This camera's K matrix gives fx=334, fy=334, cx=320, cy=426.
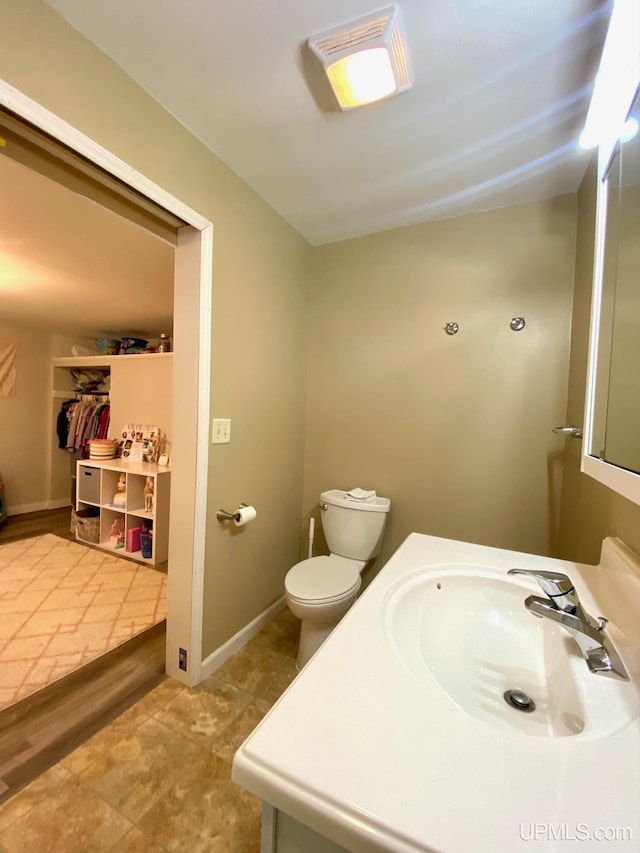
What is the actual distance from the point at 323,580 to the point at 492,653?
33.9 inches

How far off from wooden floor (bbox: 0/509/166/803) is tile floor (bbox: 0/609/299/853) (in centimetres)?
6

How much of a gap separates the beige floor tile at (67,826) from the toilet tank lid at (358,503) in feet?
4.43

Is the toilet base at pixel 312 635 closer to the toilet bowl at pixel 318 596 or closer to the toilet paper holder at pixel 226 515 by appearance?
the toilet bowl at pixel 318 596

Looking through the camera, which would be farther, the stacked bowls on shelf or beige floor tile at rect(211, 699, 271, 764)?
the stacked bowls on shelf

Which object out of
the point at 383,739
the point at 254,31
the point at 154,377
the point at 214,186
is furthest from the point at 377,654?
the point at 154,377

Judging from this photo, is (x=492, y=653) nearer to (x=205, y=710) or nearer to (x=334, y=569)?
(x=334, y=569)

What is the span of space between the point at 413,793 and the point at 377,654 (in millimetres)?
224

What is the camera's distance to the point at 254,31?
97 centimetres

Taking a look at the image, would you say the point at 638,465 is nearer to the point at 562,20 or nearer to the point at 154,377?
the point at 562,20

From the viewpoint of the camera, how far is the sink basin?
23.8 inches

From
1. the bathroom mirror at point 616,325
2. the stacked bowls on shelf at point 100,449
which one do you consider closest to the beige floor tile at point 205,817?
the bathroom mirror at point 616,325

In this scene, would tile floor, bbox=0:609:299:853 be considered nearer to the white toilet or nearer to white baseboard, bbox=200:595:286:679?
white baseboard, bbox=200:595:286:679

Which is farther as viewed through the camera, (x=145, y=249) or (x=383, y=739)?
(x=145, y=249)

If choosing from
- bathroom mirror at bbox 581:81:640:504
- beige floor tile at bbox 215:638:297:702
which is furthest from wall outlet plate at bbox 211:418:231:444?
bathroom mirror at bbox 581:81:640:504
